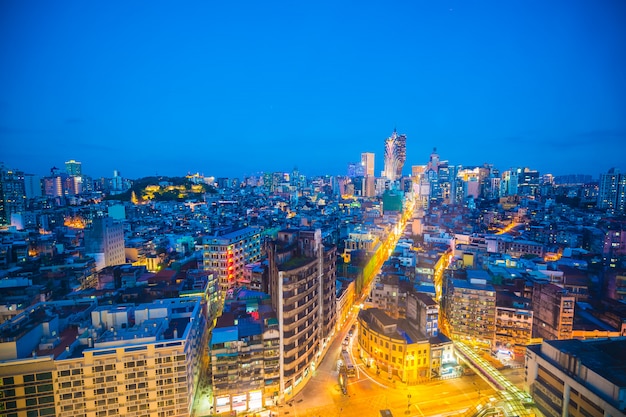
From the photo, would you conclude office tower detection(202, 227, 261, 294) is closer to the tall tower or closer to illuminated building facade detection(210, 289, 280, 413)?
illuminated building facade detection(210, 289, 280, 413)

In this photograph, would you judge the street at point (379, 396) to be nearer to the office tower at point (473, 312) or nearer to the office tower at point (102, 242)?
the office tower at point (473, 312)

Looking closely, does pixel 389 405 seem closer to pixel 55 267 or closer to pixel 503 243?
pixel 55 267

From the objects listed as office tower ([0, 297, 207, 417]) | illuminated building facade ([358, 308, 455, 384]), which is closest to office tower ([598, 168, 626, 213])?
illuminated building facade ([358, 308, 455, 384])

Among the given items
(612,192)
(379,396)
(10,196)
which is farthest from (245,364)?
(612,192)

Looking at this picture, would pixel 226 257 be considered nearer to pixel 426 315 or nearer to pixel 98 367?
pixel 98 367

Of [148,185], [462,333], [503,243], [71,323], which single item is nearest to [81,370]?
[71,323]

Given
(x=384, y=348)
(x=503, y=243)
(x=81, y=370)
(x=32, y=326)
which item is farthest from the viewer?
(x=503, y=243)

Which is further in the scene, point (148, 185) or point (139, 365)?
point (148, 185)

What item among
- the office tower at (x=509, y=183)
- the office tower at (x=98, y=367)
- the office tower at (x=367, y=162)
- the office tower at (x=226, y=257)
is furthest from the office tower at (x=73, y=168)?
the office tower at (x=509, y=183)
